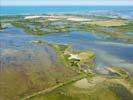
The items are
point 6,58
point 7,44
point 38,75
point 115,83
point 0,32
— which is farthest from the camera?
point 0,32

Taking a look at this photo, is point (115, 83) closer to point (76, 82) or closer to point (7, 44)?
point (76, 82)

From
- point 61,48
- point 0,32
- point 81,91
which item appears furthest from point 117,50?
point 0,32

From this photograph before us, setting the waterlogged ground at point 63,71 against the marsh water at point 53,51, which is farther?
the marsh water at point 53,51

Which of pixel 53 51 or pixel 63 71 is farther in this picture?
pixel 53 51

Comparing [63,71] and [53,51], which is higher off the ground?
[63,71]

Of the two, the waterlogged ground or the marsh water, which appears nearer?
the waterlogged ground
